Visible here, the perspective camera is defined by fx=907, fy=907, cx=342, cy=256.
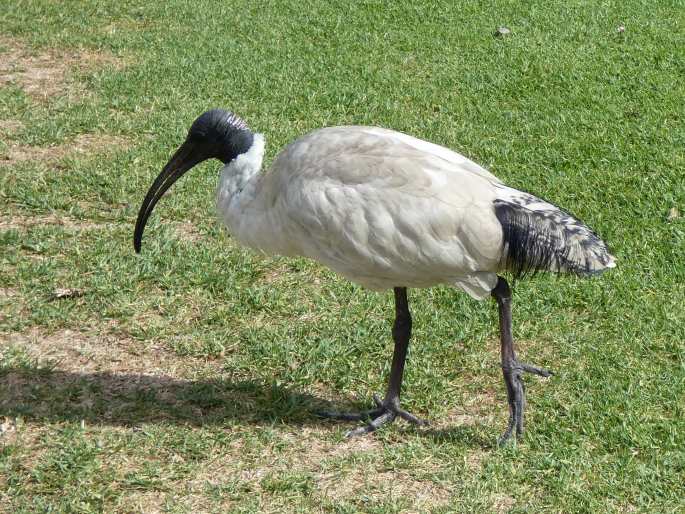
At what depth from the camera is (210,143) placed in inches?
169

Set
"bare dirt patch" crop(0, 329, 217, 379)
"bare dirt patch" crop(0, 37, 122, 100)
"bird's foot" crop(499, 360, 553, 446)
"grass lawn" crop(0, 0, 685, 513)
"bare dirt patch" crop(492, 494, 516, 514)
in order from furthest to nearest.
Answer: "bare dirt patch" crop(0, 37, 122, 100)
"bare dirt patch" crop(0, 329, 217, 379)
"bird's foot" crop(499, 360, 553, 446)
"grass lawn" crop(0, 0, 685, 513)
"bare dirt patch" crop(492, 494, 516, 514)

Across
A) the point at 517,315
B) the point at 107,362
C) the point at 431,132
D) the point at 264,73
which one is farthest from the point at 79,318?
the point at 264,73

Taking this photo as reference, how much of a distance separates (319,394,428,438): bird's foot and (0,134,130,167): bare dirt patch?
3.51 m

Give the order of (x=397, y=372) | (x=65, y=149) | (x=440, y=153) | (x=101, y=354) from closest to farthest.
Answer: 1. (x=440, y=153)
2. (x=397, y=372)
3. (x=101, y=354)
4. (x=65, y=149)

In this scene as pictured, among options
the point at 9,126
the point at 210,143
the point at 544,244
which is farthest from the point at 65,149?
the point at 544,244

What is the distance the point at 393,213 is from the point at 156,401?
4.99ft

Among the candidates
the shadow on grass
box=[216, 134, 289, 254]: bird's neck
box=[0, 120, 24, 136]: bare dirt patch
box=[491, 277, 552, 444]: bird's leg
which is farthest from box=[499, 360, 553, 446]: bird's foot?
box=[0, 120, 24, 136]: bare dirt patch

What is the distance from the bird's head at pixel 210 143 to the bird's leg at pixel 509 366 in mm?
1380

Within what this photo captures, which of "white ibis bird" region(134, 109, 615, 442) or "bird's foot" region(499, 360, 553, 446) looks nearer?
"white ibis bird" region(134, 109, 615, 442)

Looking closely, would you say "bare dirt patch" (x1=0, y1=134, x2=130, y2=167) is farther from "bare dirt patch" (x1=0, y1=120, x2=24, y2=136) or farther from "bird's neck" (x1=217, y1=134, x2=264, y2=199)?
"bird's neck" (x1=217, y1=134, x2=264, y2=199)

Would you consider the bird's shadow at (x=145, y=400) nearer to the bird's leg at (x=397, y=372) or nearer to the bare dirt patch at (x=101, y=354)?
the bare dirt patch at (x=101, y=354)

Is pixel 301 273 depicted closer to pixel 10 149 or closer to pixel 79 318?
pixel 79 318

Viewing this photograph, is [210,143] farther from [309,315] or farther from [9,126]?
[9,126]

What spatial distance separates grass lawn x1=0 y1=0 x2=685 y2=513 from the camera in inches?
151
